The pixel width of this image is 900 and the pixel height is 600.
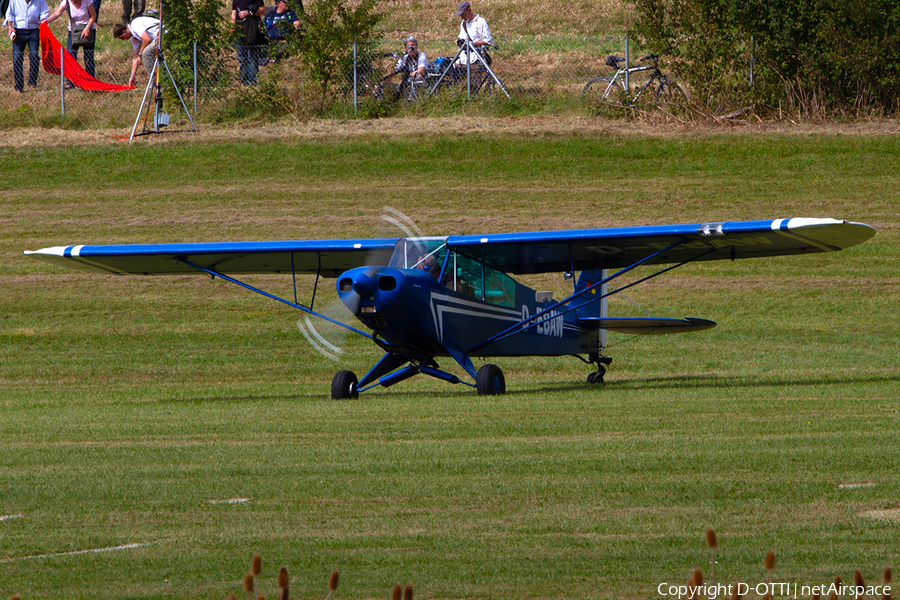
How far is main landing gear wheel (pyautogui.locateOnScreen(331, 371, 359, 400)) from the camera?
13.7m

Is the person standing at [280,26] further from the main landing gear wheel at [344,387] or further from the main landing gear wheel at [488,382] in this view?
the main landing gear wheel at [488,382]

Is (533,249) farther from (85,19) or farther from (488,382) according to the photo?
(85,19)

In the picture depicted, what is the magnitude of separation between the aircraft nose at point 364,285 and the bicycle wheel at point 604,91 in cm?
1849

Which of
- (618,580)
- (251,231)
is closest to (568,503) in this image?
(618,580)

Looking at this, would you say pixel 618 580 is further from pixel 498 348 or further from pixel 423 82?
pixel 423 82

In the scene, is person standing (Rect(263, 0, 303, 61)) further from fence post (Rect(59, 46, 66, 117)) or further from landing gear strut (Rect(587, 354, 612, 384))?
landing gear strut (Rect(587, 354, 612, 384))

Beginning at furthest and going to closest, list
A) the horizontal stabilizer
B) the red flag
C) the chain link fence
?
the red flag, the chain link fence, the horizontal stabilizer

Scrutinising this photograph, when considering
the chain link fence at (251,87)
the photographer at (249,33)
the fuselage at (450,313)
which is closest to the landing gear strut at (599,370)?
the fuselage at (450,313)

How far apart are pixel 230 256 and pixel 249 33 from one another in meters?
15.2

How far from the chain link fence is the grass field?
2.15 m

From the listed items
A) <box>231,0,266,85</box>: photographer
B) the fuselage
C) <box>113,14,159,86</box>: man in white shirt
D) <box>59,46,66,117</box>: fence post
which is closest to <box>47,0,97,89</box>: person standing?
<box>59,46,66,117</box>: fence post

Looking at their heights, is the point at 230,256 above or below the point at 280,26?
below

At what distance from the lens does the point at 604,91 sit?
3023 centimetres

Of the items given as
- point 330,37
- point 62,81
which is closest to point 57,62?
point 62,81
